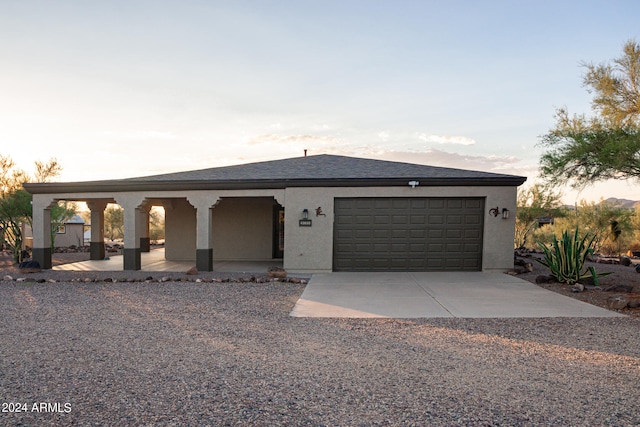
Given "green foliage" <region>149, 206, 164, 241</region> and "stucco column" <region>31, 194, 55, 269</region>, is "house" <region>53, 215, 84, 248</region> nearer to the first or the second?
"green foliage" <region>149, 206, 164, 241</region>

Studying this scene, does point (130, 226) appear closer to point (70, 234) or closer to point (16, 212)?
point (16, 212)

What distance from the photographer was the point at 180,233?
15945 mm

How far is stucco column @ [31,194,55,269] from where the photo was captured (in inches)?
510

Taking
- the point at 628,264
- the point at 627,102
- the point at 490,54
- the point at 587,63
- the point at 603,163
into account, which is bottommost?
the point at 628,264

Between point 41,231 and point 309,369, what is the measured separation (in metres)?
13.0

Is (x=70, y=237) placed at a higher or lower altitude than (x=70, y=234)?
lower

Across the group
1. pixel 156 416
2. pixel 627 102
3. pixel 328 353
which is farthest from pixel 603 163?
pixel 156 416

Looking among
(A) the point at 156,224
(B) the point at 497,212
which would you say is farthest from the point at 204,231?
(A) the point at 156,224

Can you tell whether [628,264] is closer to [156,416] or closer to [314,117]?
[314,117]

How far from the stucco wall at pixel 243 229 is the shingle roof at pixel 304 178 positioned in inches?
62.6

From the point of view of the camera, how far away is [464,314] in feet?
22.3

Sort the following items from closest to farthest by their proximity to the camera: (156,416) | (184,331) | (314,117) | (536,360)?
1. (156,416)
2. (536,360)
3. (184,331)
4. (314,117)

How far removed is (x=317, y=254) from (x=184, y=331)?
262 inches

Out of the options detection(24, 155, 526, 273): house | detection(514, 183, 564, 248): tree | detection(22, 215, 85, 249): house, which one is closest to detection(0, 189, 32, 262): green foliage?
detection(24, 155, 526, 273): house
